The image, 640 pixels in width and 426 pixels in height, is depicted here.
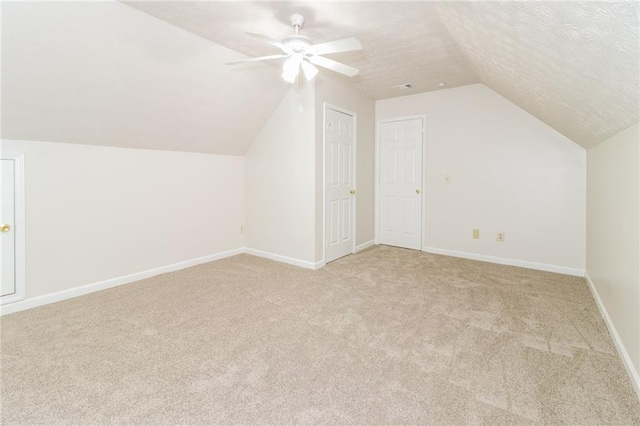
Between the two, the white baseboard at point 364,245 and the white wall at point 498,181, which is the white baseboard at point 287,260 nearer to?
the white baseboard at point 364,245

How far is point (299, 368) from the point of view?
1.84 meters

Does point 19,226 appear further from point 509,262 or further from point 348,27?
point 509,262

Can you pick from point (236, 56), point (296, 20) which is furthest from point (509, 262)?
point (236, 56)

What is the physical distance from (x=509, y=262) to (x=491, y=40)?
9.51ft

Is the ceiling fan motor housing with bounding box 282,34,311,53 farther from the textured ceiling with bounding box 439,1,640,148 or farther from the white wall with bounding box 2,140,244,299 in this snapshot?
the white wall with bounding box 2,140,244,299

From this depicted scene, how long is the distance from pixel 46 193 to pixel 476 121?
15.9 ft

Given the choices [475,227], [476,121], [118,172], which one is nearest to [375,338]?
[475,227]

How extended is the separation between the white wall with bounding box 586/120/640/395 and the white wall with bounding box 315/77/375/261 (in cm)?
266

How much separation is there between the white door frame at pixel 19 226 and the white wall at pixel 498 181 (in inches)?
174

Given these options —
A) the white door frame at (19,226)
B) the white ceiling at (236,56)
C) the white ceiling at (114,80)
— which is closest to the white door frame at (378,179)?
the white ceiling at (236,56)

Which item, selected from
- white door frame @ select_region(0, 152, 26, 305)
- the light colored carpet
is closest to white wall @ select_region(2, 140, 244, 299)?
white door frame @ select_region(0, 152, 26, 305)

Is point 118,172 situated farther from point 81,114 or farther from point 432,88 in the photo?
point 432,88

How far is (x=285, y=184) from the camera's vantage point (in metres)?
4.03

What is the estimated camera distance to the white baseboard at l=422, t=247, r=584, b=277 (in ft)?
11.7
